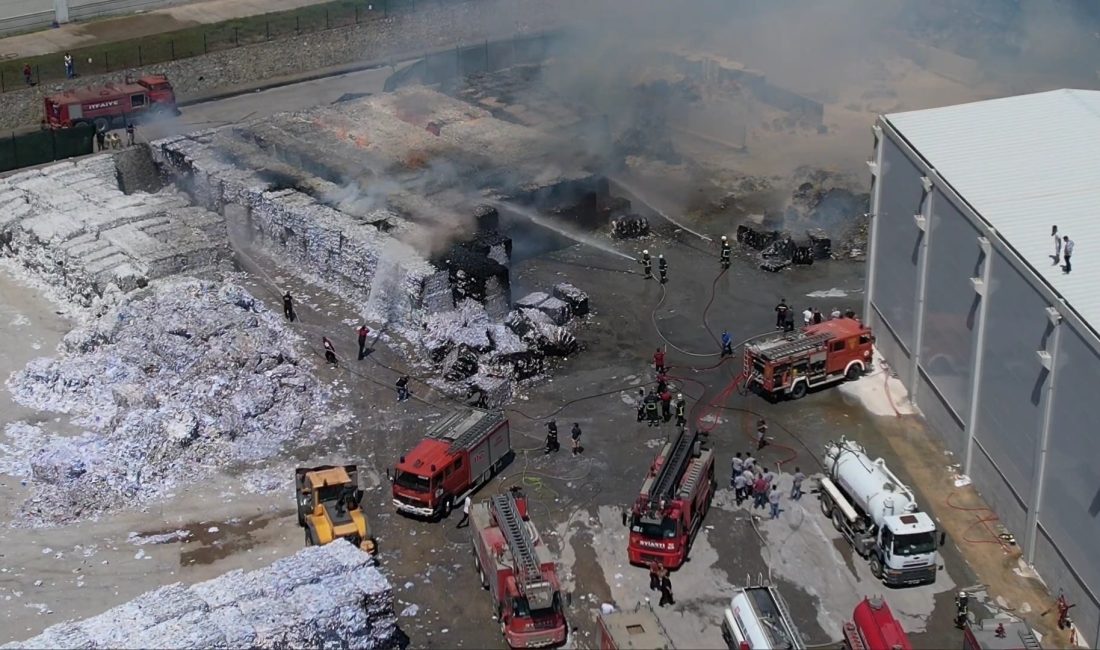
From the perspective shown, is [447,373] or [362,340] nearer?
[447,373]

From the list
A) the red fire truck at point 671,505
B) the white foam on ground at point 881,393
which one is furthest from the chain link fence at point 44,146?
the white foam on ground at point 881,393

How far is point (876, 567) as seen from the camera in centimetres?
2961

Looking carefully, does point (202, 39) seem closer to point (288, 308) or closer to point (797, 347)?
point (288, 308)

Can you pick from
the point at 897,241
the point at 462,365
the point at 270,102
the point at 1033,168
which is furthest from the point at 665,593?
the point at 270,102

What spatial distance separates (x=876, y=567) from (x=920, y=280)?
8913mm

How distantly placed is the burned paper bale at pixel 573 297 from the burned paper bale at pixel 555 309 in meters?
0.43

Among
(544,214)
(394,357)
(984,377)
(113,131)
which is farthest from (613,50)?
(984,377)

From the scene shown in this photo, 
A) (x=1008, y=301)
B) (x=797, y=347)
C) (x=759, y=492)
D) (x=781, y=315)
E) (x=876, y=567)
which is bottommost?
(x=876, y=567)

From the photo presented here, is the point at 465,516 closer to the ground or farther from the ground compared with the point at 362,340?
closer to the ground

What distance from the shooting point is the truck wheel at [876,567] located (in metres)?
29.5

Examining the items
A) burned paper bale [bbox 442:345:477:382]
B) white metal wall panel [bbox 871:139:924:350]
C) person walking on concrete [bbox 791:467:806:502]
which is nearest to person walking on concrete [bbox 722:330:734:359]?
white metal wall panel [bbox 871:139:924:350]

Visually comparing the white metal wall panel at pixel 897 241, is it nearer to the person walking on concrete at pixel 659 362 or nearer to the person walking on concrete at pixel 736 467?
the person walking on concrete at pixel 659 362

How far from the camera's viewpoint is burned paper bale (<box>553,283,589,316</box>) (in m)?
40.7

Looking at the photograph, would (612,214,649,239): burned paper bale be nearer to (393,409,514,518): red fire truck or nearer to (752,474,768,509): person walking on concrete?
(393,409,514,518): red fire truck
